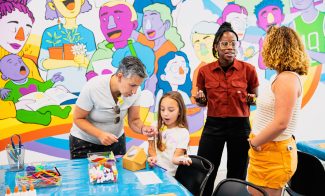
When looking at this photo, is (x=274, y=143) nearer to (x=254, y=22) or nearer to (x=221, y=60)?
(x=221, y=60)

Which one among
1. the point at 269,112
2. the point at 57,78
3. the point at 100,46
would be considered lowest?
the point at 269,112

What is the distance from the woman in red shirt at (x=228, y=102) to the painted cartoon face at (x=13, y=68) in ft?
5.48

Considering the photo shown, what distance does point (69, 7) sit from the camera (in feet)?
11.0

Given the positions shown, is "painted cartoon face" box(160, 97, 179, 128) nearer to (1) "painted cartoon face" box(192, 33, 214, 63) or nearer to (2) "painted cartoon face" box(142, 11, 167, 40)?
(2) "painted cartoon face" box(142, 11, 167, 40)

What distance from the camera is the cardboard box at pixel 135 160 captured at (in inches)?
79.2

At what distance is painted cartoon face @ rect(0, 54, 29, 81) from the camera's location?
3.25 m

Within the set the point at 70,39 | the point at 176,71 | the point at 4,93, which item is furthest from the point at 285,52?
the point at 4,93

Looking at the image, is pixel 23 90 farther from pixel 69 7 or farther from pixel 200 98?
pixel 200 98

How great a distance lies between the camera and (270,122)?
1.92m

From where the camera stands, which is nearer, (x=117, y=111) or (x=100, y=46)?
(x=117, y=111)

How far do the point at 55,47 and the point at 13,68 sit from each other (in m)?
0.42

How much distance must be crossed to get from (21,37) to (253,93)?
2.10 m

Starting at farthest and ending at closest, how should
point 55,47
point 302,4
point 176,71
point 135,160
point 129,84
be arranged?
1. point 302,4
2. point 176,71
3. point 55,47
4. point 129,84
5. point 135,160

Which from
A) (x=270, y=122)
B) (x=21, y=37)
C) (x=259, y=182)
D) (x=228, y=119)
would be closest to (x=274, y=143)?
(x=270, y=122)
